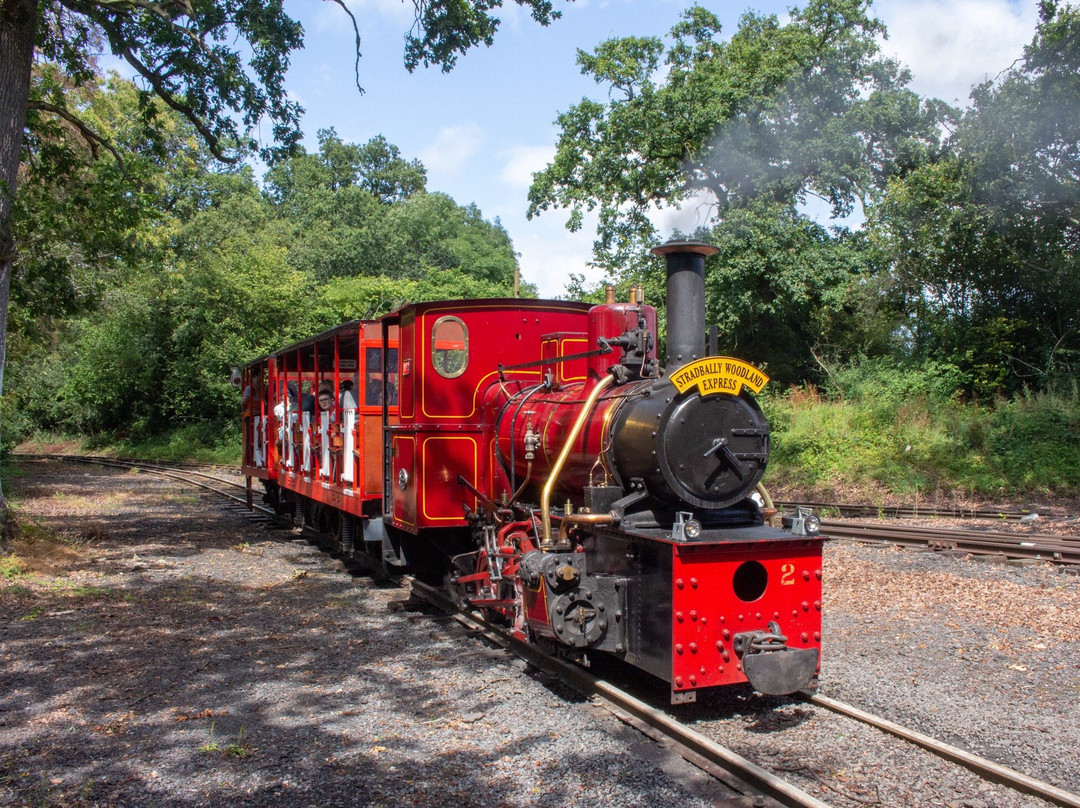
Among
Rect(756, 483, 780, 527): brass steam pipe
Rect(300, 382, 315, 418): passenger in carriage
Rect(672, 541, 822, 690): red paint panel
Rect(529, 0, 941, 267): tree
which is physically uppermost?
Rect(529, 0, 941, 267): tree

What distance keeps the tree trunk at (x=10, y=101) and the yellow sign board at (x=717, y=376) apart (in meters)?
8.65

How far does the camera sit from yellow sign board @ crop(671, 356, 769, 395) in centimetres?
522

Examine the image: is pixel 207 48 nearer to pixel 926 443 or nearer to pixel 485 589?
pixel 485 589

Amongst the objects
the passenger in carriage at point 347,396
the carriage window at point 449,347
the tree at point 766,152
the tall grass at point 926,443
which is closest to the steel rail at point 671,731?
the carriage window at point 449,347

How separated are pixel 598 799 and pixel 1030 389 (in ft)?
59.9

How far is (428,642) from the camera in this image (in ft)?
23.4

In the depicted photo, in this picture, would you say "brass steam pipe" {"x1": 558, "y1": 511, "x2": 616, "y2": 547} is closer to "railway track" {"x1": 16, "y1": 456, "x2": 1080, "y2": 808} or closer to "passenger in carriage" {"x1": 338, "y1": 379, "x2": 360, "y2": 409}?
"railway track" {"x1": 16, "y1": 456, "x2": 1080, "y2": 808}

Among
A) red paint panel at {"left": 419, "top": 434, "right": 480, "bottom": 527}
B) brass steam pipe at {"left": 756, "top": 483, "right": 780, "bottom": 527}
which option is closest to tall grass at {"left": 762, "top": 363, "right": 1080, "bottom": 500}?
red paint panel at {"left": 419, "top": 434, "right": 480, "bottom": 527}

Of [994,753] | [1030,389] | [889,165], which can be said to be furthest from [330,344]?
[889,165]

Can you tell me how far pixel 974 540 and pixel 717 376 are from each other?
706cm

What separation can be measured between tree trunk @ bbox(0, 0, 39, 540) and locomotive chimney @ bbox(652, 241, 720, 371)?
822 cm

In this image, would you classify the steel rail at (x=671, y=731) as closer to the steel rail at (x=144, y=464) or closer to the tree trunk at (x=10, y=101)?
the tree trunk at (x=10, y=101)

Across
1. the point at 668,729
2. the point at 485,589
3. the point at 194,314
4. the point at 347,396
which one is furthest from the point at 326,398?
the point at 194,314

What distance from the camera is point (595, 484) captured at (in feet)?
19.5
